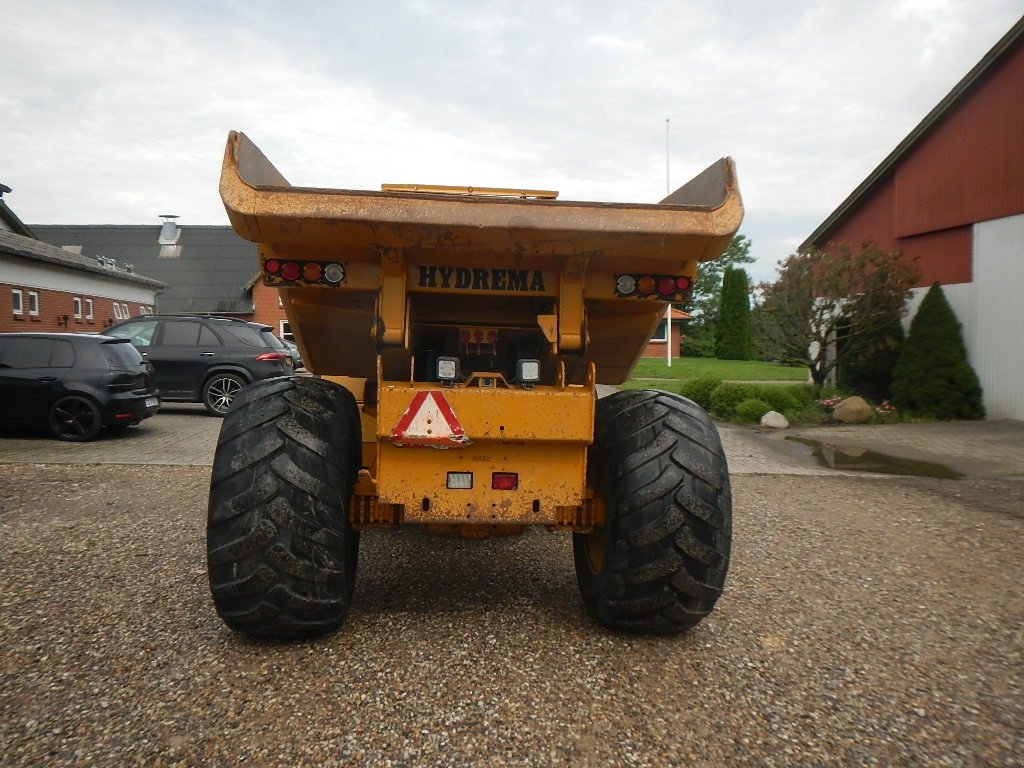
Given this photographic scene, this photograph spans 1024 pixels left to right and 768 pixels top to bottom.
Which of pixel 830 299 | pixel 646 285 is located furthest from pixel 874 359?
pixel 646 285

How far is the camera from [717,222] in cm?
325

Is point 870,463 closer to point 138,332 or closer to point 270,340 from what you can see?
point 270,340

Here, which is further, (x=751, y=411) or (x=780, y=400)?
(x=780, y=400)

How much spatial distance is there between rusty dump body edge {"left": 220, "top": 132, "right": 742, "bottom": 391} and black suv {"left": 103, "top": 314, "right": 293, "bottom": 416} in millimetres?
9550

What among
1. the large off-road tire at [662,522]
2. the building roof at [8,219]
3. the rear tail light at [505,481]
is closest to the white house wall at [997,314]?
the large off-road tire at [662,522]

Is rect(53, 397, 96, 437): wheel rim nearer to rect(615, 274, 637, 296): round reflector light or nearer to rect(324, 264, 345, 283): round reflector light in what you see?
rect(324, 264, 345, 283): round reflector light

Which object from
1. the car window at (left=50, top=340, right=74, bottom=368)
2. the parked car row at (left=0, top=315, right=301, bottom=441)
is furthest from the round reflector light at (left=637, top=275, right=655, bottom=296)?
the car window at (left=50, top=340, right=74, bottom=368)

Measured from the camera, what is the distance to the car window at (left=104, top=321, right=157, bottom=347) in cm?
1355

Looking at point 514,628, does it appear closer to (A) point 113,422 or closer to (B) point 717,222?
(B) point 717,222

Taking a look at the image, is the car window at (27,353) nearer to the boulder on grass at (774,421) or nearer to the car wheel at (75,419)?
the car wheel at (75,419)

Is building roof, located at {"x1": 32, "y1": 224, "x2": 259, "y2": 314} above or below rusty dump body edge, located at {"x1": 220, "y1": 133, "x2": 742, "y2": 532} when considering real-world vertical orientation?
above

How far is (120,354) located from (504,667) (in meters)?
9.49

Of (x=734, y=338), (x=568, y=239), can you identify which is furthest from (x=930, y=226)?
(x=734, y=338)

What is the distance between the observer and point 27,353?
1052 centimetres
